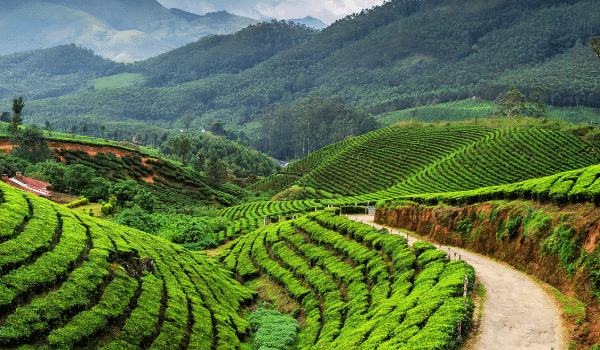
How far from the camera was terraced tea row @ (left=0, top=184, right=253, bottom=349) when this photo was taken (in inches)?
482

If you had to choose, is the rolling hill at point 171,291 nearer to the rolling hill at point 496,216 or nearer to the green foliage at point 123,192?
the rolling hill at point 496,216

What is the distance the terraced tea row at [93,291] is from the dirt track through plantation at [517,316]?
9.56 metres

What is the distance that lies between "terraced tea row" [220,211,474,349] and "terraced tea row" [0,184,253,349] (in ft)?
12.9

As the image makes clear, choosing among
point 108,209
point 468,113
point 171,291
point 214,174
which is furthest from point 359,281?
point 468,113

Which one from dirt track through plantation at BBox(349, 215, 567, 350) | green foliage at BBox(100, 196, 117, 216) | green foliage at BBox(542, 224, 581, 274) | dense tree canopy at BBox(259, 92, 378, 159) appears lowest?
green foliage at BBox(100, 196, 117, 216)

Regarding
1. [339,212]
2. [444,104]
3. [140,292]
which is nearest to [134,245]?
[140,292]

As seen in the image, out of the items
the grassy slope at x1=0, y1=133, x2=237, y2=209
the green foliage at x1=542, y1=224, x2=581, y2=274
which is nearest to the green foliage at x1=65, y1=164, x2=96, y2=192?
the grassy slope at x1=0, y1=133, x2=237, y2=209

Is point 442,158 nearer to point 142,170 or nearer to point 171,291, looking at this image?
point 142,170

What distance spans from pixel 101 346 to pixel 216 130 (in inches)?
6568

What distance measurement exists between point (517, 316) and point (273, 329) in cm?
1017

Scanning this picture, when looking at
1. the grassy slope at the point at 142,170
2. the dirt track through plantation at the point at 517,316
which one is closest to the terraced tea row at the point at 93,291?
the dirt track through plantation at the point at 517,316

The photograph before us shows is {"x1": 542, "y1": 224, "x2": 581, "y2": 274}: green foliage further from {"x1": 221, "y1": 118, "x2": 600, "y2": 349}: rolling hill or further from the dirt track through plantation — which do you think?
the dirt track through plantation

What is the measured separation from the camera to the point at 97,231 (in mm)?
18688

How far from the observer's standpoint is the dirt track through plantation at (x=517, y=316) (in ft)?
35.1
